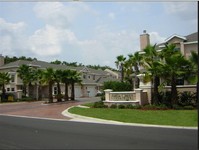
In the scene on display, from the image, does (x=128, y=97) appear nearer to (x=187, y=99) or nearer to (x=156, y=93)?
(x=156, y=93)

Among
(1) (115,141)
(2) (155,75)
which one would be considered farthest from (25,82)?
(1) (115,141)

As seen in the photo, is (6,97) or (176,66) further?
(6,97)

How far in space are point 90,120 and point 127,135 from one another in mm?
7111

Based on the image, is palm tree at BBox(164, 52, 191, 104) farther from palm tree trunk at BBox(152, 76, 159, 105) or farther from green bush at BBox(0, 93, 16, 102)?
green bush at BBox(0, 93, 16, 102)

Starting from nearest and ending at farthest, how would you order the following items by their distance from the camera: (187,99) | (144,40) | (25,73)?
(187,99)
(144,40)
(25,73)

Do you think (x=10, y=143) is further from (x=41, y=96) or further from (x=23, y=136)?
(x=41, y=96)

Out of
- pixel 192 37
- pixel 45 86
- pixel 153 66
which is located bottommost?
pixel 45 86

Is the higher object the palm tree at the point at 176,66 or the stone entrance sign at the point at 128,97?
the palm tree at the point at 176,66

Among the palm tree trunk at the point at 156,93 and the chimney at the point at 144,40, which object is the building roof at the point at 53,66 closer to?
the chimney at the point at 144,40

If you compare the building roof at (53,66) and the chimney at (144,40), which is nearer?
the chimney at (144,40)

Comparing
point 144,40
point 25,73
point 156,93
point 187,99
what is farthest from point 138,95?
point 25,73

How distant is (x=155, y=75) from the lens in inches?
966

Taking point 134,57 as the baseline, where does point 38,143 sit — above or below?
below

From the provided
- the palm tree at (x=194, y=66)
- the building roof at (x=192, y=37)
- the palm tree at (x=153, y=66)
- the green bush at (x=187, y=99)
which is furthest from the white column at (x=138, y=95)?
the building roof at (x=192, y=37)
